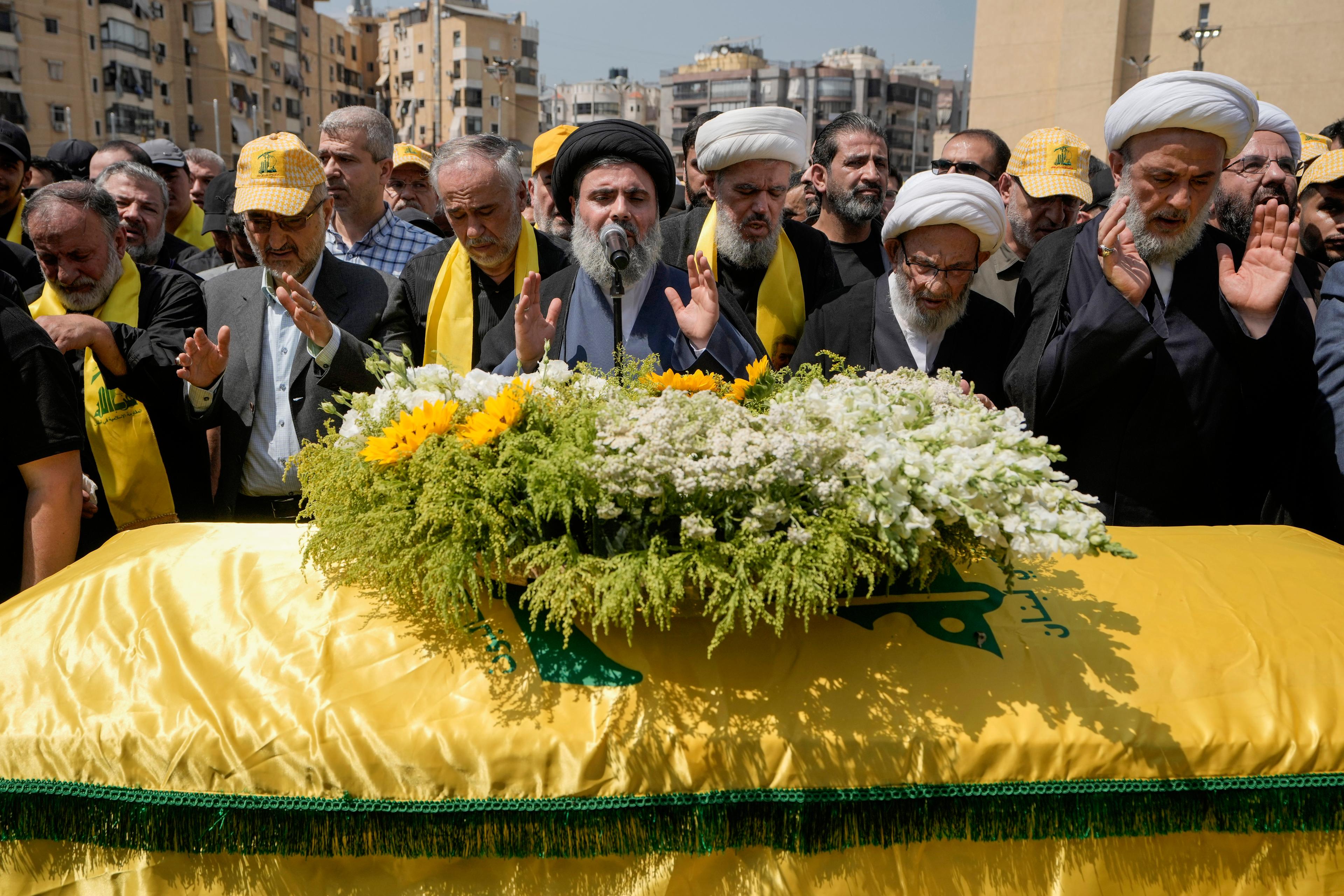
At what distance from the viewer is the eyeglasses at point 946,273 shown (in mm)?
3047

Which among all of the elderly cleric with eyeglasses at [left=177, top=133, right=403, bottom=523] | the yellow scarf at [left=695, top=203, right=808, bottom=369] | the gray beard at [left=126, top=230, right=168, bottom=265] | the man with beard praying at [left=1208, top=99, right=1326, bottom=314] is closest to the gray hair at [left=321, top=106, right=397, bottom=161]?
the gray beard at [left=126, top=230, right=168, bottom=265]

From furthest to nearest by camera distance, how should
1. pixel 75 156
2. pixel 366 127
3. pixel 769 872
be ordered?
1. pixel 75 156
2. pixel 366 127
3. pixel 769 872

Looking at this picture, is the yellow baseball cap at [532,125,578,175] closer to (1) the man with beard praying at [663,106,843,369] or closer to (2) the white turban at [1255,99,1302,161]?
(1) the man with beard praying at [663,106,843,369]

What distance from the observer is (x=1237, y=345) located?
2941 mm

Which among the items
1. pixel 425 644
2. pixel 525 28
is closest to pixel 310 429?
pixel 425 644

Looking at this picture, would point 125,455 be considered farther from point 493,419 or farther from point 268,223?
point 493,419

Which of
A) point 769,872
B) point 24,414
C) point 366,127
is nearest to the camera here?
point 769,872

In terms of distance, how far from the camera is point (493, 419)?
1.87 m

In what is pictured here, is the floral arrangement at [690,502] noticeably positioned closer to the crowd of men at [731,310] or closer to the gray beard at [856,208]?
the crowd of men at [731,310]

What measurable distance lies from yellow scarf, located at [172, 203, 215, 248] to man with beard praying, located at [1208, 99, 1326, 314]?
5.63 meters

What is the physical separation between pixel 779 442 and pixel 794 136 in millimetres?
2563

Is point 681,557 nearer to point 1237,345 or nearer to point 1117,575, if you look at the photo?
point 1117,575

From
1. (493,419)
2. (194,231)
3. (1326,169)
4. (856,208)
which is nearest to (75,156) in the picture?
(194,231)

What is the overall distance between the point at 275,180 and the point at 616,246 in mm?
1603
